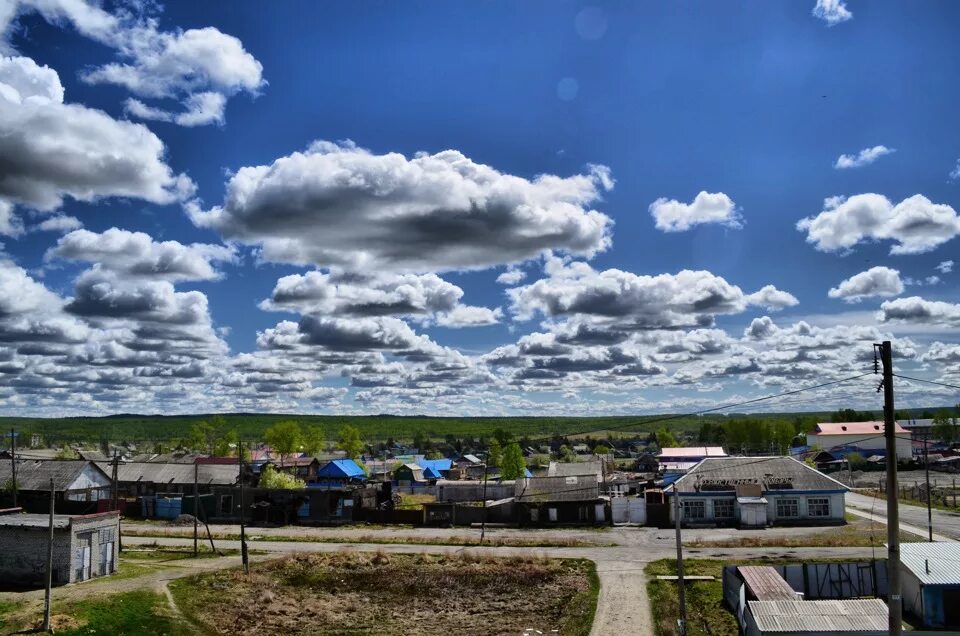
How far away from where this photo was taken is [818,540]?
169 feet

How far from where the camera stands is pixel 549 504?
214ft

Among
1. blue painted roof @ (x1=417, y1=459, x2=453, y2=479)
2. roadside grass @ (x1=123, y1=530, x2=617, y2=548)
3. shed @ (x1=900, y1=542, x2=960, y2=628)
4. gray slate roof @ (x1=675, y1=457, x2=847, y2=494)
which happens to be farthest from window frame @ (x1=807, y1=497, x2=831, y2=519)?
blue painted roof @ (x1=417, y1=459, x2=453, y2=479)

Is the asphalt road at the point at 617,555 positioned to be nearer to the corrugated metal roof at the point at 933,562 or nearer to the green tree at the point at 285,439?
the corrugated metal roof at the point at 933,562

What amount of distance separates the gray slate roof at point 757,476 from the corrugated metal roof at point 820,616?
34650 mm

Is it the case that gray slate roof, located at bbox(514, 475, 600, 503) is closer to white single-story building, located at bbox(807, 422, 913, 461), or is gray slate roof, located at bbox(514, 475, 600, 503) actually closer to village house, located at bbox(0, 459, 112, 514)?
village house, located at bbox(0, 459, 112, 514)

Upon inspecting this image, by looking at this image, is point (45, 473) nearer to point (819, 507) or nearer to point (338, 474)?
point (338, 474)

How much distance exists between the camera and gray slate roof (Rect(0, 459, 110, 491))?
67312mm

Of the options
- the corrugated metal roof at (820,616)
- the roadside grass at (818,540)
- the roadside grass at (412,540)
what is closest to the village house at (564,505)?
the roadside grass at (412,540)

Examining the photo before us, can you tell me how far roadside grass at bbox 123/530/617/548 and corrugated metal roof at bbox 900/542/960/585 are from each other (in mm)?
21911

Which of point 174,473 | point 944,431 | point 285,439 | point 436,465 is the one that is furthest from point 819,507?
point 944,431

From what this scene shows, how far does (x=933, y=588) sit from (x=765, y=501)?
3131 cm

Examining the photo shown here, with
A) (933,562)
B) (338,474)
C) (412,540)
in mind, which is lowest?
(412,540)

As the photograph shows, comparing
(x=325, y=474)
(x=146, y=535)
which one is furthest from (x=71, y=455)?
(x=146, y=535)

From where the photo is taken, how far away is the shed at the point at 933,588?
2959cm
